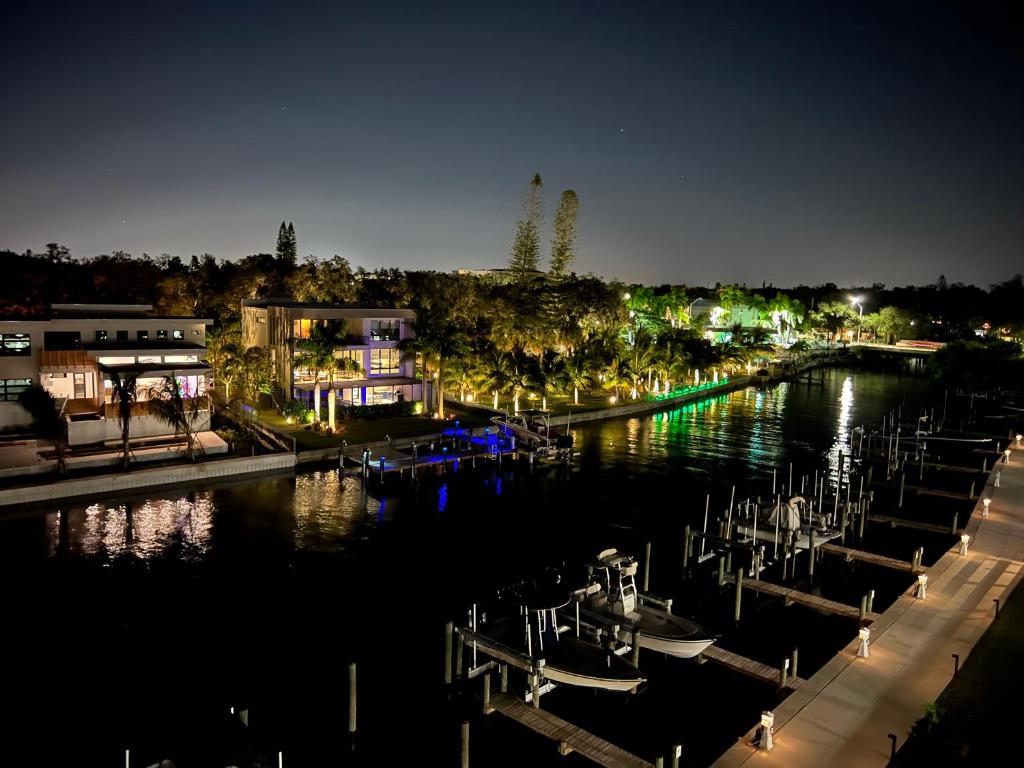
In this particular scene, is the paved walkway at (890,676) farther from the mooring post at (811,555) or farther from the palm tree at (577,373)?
the palm tree at (577,373)

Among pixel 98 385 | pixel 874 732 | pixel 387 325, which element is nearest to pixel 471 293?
pixel 387 325

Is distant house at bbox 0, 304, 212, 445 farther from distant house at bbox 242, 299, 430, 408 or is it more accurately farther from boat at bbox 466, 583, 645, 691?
boat at bbox 466, 583, 645, 691

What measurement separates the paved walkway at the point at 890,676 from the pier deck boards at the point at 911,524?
17.2 feet

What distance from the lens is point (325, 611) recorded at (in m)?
21.0

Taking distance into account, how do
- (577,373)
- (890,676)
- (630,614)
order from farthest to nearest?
(577,373), (630,614), (890,676)

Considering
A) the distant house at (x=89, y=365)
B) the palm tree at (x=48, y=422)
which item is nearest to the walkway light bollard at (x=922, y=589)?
the palm tree at (x=48, y=422)

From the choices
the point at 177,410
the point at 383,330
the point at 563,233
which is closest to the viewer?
the point at 177,410

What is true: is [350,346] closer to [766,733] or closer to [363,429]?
[363,429]

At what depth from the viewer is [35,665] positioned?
17.6 m

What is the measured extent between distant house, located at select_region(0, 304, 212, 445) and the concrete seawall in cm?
521

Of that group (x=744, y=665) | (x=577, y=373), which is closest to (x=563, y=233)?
(x=577, y=373)

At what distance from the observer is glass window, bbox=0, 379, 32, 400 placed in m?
37.2

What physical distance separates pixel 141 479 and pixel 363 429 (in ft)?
44.3

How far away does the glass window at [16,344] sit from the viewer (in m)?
37.5
